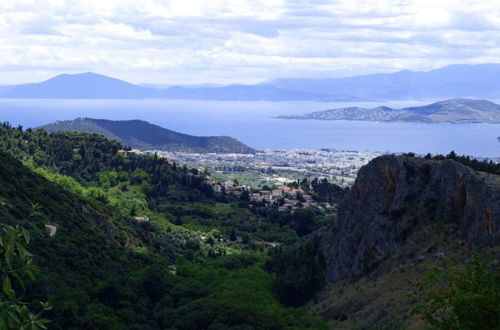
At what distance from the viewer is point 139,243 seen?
5278cm

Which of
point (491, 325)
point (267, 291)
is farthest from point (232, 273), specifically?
point (491, 325)

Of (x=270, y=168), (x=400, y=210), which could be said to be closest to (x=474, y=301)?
(x=400, y=210)

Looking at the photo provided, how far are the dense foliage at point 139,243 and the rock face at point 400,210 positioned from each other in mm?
5000

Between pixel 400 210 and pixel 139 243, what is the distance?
22.8 metres

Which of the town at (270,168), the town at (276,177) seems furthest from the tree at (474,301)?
the town at (270,168)

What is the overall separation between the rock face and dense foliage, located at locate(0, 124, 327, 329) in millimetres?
5000

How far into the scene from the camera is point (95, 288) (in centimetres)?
3503

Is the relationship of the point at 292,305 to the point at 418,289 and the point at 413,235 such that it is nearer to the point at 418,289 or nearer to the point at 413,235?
the point at 413,235

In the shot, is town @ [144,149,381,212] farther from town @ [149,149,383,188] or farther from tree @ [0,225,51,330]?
tree @ [0,225,51,330]

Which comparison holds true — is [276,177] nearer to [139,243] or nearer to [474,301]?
[139,243]

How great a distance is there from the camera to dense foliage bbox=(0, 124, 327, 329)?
3216 cm

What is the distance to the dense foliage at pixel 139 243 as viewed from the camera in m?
32.2

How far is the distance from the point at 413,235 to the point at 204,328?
11.8 m

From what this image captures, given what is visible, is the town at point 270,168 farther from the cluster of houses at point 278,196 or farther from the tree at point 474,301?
the tree at point 474,301
